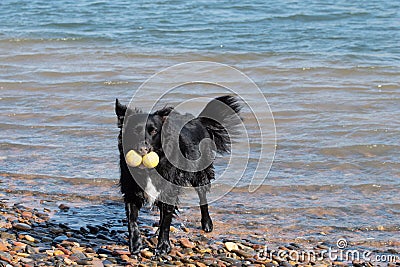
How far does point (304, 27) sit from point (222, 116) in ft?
38.5

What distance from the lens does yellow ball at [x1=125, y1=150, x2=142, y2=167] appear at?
18.7 feet

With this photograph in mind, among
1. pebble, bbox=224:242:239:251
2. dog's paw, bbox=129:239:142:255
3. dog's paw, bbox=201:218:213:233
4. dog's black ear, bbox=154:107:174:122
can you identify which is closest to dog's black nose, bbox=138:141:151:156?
dog's black ear, bbox=154:107:174:122

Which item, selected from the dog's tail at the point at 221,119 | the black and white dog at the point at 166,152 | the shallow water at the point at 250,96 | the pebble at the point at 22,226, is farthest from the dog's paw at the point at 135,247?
Result: the dog's tail at the point at 221,119

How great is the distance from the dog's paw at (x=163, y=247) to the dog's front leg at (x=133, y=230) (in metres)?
0.17

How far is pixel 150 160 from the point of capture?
578cm

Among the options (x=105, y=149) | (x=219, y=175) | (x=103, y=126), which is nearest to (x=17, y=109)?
(x=103, y=126)

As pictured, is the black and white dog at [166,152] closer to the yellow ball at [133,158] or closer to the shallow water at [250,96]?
the yellow ball at [133,158]

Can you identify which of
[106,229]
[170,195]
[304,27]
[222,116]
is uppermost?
[304,27]

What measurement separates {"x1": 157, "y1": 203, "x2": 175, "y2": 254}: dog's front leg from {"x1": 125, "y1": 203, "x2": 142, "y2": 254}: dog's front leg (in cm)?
19

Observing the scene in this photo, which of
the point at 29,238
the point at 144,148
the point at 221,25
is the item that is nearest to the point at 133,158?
the point at 144,148

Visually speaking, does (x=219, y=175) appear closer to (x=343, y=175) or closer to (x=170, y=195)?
(x=343, y=175)

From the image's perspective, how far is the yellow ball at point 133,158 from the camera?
18.7ft

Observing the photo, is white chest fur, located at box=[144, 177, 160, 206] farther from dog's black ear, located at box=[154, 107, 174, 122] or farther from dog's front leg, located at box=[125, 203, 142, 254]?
dog's black ear, located at box=[154, 107, 174, 122]

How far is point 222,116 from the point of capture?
23.0 feet
